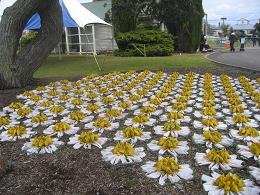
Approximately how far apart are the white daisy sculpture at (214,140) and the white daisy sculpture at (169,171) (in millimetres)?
687

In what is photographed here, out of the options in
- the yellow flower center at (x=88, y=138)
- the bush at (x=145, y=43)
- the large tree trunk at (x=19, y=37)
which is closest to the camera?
the yellow flower center at (x=88, y=138)

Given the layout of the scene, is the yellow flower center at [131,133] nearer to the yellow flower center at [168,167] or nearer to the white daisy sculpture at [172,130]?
the white daisy sculpture at [172,130]

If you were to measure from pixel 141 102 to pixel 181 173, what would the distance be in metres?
2.94

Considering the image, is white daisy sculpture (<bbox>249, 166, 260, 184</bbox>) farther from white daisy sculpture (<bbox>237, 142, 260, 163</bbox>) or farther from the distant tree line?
the distant tree line

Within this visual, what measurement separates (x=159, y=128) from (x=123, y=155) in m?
0.97

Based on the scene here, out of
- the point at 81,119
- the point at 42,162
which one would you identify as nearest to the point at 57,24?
the point at 81,119

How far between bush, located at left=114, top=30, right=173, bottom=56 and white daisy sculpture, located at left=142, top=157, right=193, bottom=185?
15.5 metres

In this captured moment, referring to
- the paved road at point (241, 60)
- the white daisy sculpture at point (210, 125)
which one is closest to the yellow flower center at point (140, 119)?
the white daisy sculpture at point (210, 125)

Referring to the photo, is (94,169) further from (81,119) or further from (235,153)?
(81,119)

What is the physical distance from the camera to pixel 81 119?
491cm

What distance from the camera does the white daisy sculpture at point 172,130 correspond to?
4.17m

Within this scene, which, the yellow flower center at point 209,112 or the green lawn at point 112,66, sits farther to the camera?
the green lawn at point 112,66

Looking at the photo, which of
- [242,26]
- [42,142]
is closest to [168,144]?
[42,142]

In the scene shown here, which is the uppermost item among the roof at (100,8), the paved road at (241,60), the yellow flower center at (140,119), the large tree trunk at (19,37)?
the roof at (100,8)
